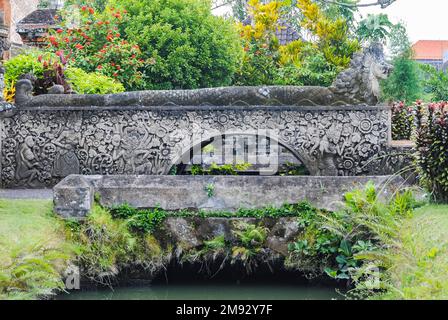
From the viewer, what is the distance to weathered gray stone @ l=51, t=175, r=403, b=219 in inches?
412

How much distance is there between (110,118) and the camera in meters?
13.8

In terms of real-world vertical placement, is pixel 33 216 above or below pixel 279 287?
above

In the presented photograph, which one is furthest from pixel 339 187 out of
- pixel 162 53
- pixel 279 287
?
pixel 162 53

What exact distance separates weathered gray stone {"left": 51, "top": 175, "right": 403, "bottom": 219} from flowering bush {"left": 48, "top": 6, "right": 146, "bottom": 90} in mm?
8594

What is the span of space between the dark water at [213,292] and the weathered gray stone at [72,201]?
3.42 feet

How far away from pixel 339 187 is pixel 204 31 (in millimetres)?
12264

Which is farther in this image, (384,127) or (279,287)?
(384,127)

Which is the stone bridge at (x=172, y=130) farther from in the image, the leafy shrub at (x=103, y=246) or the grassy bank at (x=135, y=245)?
the leafy shrub at (x=103, y=246)

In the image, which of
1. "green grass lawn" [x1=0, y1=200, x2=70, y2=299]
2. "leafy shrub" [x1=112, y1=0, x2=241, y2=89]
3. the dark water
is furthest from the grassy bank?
"leafy shrub" [x1=112, y1=0, x2=241, y2=89]

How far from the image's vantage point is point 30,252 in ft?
27.2

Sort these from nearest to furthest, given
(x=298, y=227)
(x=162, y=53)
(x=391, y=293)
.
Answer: (x=391, y=293), (x=298, y=227), (x=162, y=53)

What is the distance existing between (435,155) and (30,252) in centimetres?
571

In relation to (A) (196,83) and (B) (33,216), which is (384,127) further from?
(A) (196,83)

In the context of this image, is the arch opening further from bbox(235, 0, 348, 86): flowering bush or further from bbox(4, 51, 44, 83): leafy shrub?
bbox(235, 0, 348, 86): flowering bush
